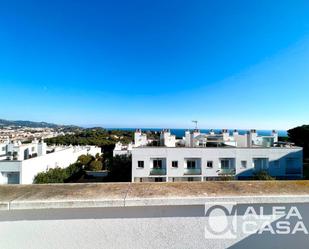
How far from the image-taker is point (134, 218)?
147cm

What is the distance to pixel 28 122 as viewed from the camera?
7170 inches

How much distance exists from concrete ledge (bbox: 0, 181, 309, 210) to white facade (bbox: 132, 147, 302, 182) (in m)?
18.3

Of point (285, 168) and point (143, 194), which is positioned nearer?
point (143, 194)

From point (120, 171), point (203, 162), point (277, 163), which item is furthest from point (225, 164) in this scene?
point (120, 171)

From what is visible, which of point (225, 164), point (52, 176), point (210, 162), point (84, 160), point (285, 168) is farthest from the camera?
point (84, 160)

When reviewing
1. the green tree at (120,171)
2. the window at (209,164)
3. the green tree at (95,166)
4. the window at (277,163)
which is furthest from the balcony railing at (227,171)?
the green tree at (95,166)

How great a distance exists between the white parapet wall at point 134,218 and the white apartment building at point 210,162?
18.6 metres

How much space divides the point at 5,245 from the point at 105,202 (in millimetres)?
649

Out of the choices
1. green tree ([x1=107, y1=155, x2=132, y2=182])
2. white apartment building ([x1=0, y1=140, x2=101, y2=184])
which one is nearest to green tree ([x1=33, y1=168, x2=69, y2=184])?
white apartment building ([x1=0, y1=140, x2=101, y2=184])

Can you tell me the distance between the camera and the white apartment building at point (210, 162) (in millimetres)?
20328

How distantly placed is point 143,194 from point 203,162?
19563 millimetres

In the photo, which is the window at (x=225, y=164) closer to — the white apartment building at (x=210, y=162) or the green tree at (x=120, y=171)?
the white apartment building at (x=210, y=162)

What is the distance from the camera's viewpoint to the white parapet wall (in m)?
1.40

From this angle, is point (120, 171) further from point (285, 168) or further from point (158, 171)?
point (285, 168)
